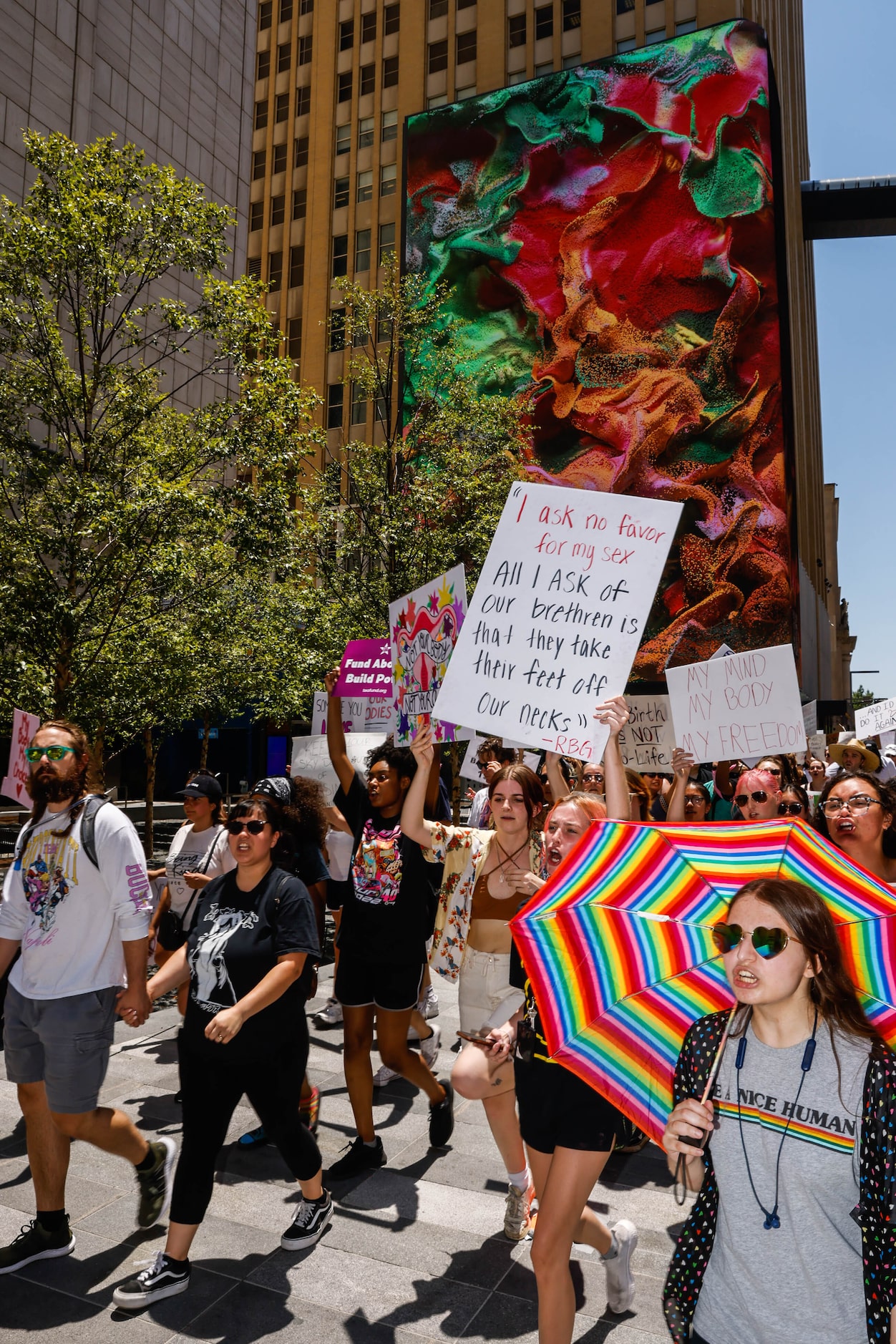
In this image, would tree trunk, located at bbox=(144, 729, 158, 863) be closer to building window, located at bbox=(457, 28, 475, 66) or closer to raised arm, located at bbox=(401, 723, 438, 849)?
raised arm, located at bbox=(401, 723, 438, 849)

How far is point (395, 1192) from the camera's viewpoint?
4.66m

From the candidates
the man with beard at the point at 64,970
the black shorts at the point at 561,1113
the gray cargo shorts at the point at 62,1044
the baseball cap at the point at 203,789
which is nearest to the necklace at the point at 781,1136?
the black shorts at the point at 561,1113

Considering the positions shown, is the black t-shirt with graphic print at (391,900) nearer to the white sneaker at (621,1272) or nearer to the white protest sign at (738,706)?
the white sneaker at (621,1272)

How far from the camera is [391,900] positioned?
498cm

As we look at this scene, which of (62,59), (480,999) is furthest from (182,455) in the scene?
(62,59)

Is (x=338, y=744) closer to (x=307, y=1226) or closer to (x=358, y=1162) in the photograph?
(x=358, y=1162)

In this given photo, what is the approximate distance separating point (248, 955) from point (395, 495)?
38.3ft

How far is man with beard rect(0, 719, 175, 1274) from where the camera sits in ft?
12.9

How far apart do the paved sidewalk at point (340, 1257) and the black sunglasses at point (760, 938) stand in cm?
219

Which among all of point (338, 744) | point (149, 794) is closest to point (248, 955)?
point (338, 744)

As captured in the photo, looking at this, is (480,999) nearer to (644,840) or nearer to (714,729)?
(644,840)

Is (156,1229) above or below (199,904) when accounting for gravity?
below

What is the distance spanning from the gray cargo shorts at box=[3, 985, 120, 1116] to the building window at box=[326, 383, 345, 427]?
41608mm

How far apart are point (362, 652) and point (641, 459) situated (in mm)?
26931
